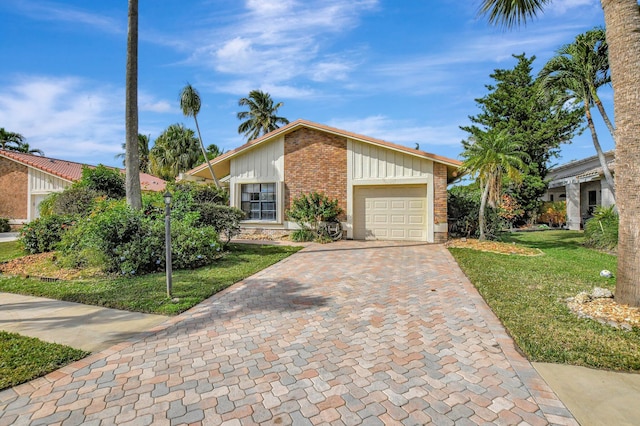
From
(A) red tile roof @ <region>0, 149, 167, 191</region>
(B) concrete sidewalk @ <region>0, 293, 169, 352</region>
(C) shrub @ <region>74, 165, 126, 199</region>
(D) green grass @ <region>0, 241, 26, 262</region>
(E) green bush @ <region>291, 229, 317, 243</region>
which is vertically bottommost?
(B) concrete sidewalk @ <region>0, 293, 169, 352</region>

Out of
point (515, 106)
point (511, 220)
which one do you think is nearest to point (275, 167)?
point (511, 220)

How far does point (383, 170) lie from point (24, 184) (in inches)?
838

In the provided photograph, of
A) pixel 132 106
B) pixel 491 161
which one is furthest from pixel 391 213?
pixel 132 106

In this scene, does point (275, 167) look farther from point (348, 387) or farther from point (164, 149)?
point (164, 149)

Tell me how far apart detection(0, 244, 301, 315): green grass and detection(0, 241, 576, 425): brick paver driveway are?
0.67m

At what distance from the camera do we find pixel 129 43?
9008 mm

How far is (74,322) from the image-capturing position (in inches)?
170

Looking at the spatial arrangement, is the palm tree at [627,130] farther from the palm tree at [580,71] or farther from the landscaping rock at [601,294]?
the palm tree at [580,71]

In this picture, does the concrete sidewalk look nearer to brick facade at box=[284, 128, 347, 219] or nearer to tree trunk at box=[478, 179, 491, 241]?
brick facade at box=[284, 128, 347, 219]

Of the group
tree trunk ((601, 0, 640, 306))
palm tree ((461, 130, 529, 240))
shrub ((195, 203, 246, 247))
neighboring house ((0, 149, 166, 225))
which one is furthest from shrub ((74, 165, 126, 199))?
tree trunk ((601, 0, 640, 306))

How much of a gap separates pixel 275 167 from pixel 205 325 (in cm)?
1036

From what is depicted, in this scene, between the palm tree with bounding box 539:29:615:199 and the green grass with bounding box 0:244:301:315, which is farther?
the palm tree with bounding box 539:29:615:199

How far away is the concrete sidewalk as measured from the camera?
149 inches

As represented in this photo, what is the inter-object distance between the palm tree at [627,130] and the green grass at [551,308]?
0.91 meters
